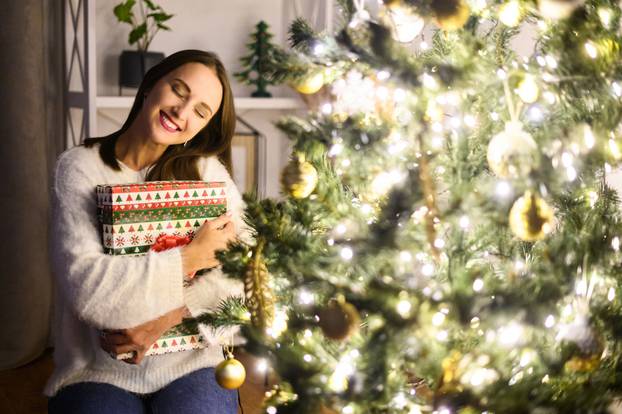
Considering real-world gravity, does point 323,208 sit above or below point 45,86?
above

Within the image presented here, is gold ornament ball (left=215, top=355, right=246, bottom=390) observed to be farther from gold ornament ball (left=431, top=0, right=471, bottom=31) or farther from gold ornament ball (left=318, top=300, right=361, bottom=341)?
gold ornament ball (left=431, top=0, right=471, bottom=31)

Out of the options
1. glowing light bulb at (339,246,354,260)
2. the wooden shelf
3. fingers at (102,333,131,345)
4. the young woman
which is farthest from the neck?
the wooden shelf

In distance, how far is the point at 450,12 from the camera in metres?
0.86

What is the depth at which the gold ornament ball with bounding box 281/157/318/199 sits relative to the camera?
39.3 inches

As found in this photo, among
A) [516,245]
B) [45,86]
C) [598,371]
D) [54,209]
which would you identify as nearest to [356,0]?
[516,245]

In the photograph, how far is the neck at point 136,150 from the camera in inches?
59.5

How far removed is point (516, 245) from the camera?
3.77 ft

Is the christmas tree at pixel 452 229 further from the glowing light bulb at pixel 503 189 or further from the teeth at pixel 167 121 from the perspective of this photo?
the teeth at pixel 167 121

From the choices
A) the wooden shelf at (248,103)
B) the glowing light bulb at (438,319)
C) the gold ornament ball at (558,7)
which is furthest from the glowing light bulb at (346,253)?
the wooden shelf at (248,103)

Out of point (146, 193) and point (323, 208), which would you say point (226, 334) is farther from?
point (323, 208)

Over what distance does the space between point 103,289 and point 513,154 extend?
2.50ft

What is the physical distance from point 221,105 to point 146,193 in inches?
12.7

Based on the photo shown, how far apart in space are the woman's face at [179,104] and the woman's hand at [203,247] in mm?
211

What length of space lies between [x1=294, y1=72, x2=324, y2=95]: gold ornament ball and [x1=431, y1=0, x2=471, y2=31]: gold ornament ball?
20 cm
